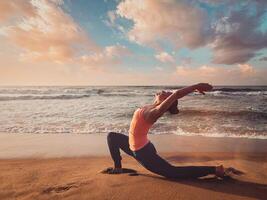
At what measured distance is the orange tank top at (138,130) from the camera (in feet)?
13.1

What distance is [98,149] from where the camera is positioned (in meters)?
7.30

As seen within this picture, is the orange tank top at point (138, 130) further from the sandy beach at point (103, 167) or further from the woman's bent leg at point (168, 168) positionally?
the sandy beach at point (103, 167)

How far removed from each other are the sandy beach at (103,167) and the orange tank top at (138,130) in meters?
0.51

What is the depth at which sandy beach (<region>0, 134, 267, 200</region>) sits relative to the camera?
364cm

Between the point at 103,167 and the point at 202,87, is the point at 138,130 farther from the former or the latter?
the point at 103,167

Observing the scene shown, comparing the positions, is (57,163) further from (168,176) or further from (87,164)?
(168,176)

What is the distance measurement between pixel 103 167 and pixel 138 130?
1646 millimetres

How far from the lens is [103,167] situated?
531 centimetres

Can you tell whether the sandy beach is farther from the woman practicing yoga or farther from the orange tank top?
the orange tank top

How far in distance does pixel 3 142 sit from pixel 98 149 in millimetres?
3018

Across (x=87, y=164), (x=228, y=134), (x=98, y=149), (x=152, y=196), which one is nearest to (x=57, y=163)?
(x=87, y=164)

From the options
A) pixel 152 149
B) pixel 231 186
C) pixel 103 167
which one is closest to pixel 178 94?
pixel 152 149

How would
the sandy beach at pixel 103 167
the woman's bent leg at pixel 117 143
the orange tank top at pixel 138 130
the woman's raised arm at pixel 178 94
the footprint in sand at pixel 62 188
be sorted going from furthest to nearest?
the woman's bent leg at pixel 117 143 → the orange tank top at pixel 138 130 → the footprint in sand at pixel 62 188 → the sandy beach at pixel 103 167 → the woman's raised arm at pixel 178 94

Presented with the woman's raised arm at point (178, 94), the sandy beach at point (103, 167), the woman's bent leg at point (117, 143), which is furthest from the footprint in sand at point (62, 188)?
the woman's raised arm at point (178, 94)
